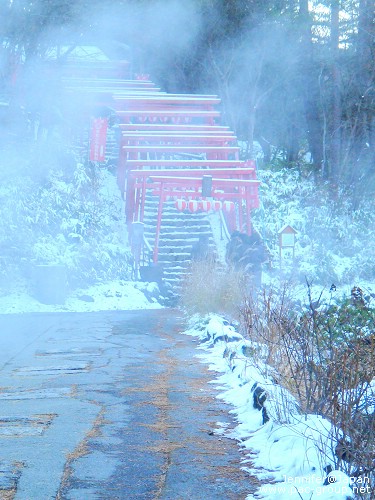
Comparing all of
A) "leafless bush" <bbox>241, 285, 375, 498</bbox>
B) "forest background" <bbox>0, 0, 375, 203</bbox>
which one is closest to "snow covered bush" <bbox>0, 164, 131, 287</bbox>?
"forest background" <bbox>0, 0, 375, 203</bbox>

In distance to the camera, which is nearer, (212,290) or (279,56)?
(212,290)

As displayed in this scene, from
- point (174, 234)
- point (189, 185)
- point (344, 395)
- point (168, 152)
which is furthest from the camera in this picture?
point (168, 152)

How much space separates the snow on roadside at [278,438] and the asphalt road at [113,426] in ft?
0.45

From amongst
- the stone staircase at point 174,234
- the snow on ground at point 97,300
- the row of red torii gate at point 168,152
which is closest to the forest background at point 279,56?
the row of red torii gate at point 168,152

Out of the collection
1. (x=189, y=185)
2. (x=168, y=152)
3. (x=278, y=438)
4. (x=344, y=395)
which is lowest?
(x=278, y=438)

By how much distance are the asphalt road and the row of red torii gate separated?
33.6ft

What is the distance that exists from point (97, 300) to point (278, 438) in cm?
1368

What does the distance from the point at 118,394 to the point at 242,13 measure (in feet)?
73.3

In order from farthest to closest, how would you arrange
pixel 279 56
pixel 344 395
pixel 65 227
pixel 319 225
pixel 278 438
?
pixel 279 56 → pixel 319 225 → pixel 65 227 → pixel 278 438 → pixel 344 395

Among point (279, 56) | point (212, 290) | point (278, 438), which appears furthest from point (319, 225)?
point (278, 438)

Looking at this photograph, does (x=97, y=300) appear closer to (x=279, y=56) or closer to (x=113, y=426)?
(x=113, y=426)

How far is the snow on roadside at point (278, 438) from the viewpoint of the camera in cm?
423

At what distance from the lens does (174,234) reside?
2280 centimetres

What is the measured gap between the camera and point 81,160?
83.4 feet
